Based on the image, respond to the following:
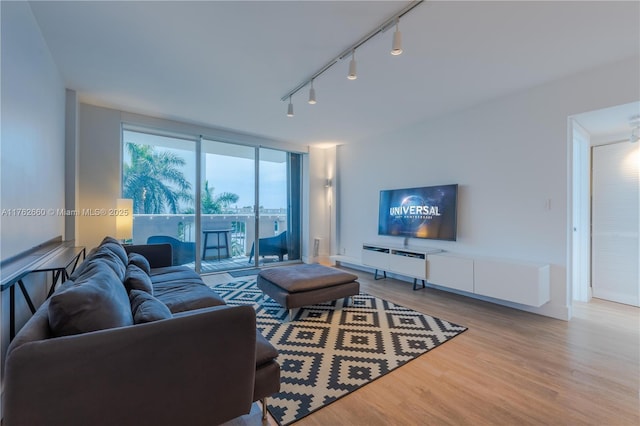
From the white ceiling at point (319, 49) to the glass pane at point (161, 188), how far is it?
774 millimetres

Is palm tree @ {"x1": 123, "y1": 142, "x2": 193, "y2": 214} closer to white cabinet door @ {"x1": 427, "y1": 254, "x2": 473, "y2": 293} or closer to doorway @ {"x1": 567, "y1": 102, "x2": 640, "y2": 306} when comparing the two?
white cabinet door @ {"x1": 427, "y1": 254, "x2": 473, "y2": 293}

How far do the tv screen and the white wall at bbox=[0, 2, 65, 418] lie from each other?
416 cm

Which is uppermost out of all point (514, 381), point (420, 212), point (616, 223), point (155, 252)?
point (420, 212)

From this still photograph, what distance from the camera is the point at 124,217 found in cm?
366

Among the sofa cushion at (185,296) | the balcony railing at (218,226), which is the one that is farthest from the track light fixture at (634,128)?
the balcony railing at (218,226)

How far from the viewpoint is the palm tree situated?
423cm

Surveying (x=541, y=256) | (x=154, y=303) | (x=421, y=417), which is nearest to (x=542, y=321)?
(x=541, y=256)

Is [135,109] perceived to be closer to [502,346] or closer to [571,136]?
[502,346]

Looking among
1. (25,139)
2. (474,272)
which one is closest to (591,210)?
(474,272)

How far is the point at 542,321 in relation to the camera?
115 inches

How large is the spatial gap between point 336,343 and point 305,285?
26.4 inches

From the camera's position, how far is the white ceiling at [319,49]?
1.97 m

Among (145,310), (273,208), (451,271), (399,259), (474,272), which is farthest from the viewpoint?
(273,208)

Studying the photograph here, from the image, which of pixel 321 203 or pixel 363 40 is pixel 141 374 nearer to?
pixel 363 40
